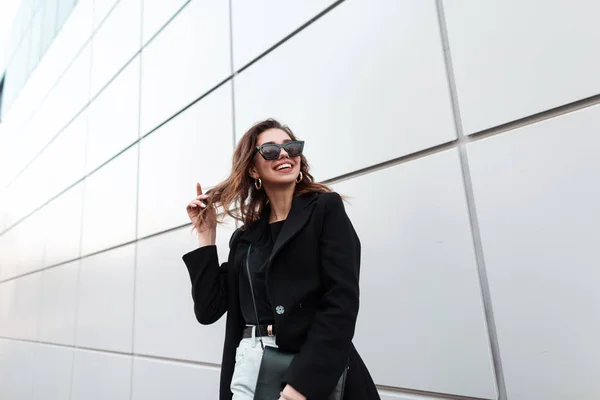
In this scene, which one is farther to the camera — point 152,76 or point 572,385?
point 152,76

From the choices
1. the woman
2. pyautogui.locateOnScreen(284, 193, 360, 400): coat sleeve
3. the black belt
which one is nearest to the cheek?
the woman

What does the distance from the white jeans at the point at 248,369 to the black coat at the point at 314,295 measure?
8 cm

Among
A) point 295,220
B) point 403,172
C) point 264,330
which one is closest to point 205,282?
point 264,330

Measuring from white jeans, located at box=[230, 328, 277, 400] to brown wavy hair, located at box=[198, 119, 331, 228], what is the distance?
402 mm

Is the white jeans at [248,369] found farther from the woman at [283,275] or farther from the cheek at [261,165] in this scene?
the cheek at [261,165]

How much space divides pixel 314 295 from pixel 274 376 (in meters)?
0.23

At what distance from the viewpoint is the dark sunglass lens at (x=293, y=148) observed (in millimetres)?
1140

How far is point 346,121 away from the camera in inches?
69.2

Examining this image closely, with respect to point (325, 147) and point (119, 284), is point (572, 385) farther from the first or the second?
point (119, 284)

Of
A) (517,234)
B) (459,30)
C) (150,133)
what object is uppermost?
(150,133)

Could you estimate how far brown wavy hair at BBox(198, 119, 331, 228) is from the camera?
3.89 feet

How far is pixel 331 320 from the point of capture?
90 centimetres

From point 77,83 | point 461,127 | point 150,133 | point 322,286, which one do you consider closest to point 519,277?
point 461,127

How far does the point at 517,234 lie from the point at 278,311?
2.73ft
